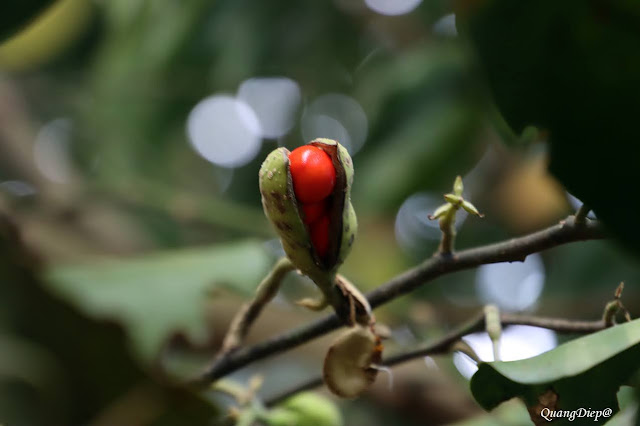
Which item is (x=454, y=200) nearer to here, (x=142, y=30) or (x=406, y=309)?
(x=406, y=309)

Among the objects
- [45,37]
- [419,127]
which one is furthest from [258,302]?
[45,37]

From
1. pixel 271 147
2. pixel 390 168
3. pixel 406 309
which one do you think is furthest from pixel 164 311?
pixel 271 147

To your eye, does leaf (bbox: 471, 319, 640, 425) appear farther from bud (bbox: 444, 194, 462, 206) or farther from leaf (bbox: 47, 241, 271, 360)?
leaf (bbox: 47, 241, 271, 360)

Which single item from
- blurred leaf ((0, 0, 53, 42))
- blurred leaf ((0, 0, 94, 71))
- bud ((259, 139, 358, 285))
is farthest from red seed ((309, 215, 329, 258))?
blurred leaf ((0, 0, 94, 71))

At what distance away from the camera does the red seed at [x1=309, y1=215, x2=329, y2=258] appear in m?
0.45

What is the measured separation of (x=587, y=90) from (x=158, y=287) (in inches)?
30.6

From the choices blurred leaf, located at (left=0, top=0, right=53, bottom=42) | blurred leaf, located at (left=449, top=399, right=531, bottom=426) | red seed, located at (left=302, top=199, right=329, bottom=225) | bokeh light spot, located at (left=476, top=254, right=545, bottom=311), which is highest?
blurred leaf, located at (left=0, top=0, right=53, bottom=42)

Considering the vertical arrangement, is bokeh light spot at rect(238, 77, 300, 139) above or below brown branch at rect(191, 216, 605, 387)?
below

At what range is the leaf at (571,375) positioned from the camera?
0.39m

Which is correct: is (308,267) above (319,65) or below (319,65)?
above

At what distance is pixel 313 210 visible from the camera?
0.44m

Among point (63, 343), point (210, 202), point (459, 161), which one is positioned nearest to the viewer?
point (63, 343)

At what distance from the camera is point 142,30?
5.33 ft

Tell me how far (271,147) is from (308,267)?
156 centimetres
